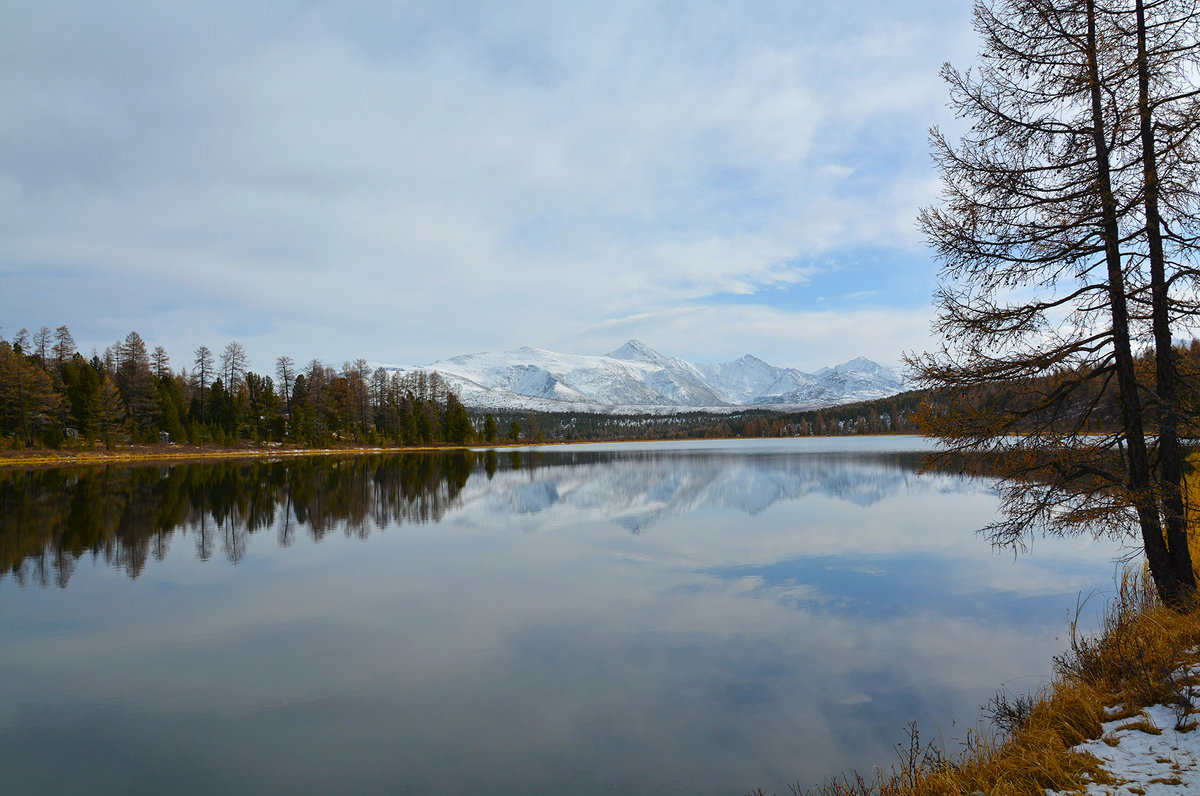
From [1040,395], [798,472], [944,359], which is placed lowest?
[798,472]

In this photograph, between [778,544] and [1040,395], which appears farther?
[778,544]

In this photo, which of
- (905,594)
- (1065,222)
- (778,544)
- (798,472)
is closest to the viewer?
(1065,222)

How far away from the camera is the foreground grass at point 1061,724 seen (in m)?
4.83

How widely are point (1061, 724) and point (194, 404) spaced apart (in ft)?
334

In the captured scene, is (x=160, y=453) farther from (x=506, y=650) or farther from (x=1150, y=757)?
(x=1150, y=757)

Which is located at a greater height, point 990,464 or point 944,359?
point 944,359

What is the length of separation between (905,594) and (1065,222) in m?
7.31

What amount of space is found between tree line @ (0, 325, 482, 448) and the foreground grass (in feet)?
252

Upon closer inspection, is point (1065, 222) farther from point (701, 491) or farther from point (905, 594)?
point (701, 491)

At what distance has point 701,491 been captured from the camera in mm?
32281

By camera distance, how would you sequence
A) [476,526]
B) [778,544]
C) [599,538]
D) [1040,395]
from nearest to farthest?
[1040,395], [778,544], [599,538], [476,526]

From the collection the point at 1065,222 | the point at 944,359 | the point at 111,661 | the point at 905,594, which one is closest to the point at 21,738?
the point at 111,661

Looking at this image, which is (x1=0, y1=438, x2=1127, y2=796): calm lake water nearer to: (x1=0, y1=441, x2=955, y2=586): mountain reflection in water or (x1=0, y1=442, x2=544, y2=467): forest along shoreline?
(x1=0, y1=441, x2=955, y2=586): mountain reflection in water

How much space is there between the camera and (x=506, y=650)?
9.34 metres
